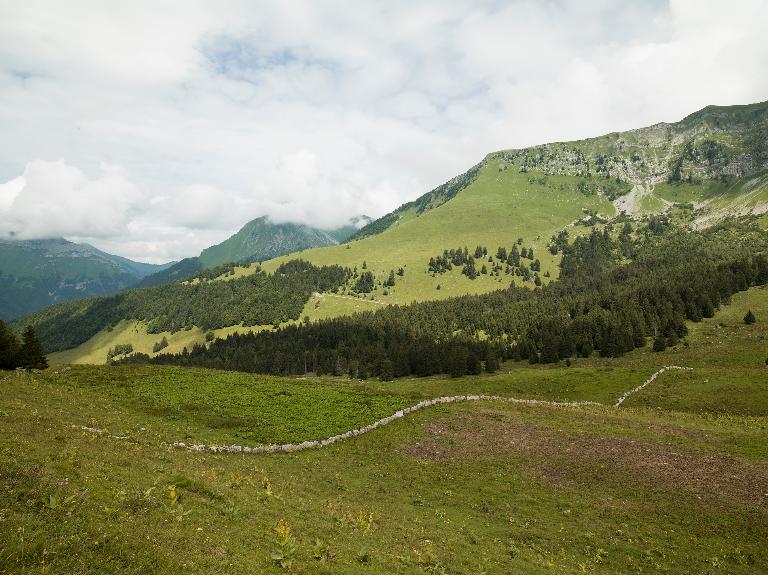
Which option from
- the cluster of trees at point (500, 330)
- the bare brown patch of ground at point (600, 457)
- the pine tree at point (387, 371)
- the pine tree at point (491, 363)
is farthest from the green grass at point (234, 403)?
the cluster of trees at point (500, 330)

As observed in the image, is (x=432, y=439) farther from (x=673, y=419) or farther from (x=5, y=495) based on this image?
(x=5, y=495)

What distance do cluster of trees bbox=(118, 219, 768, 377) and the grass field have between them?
62.9m

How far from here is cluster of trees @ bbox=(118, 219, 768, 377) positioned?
4737 inches

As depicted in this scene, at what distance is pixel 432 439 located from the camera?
4216 centimetres

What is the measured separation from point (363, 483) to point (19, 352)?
191 feet

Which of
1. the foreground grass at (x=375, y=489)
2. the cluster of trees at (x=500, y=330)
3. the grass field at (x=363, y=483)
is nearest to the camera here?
the foreground grass at (x=375, y=489)

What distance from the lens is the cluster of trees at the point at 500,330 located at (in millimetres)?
120312

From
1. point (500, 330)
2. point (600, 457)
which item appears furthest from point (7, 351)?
point (500, 330)

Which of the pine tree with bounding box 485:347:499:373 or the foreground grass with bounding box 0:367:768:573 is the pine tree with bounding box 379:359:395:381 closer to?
the pine tree with bounding box 485:347:499:373

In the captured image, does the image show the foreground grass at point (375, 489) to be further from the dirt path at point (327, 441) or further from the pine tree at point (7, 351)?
the pine tree at point (7, 351)

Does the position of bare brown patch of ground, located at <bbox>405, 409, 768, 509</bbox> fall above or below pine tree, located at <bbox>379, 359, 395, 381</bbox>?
above

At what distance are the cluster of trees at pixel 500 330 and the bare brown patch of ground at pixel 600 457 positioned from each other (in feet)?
240

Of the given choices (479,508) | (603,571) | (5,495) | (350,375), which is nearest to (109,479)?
(5,495)

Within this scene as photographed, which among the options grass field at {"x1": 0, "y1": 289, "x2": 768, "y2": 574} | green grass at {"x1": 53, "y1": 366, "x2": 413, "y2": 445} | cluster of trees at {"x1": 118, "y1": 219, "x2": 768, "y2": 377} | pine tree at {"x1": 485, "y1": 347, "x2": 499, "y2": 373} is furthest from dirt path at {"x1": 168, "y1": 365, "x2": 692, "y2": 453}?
cluster of trees at {"x1": 118, "y1": 219, "x2": 768, "y2": 377}
